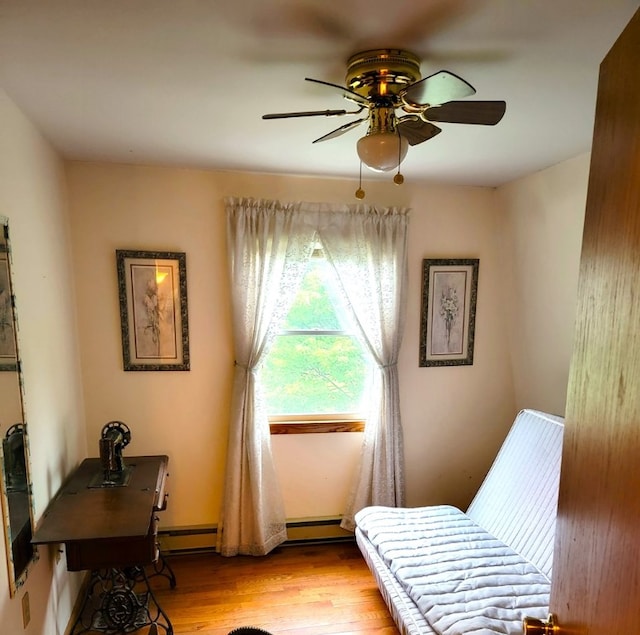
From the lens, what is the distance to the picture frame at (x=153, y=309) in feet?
8.75

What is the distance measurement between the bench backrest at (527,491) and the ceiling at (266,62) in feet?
5.19

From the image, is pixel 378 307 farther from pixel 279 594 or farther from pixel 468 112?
pixel 279 594

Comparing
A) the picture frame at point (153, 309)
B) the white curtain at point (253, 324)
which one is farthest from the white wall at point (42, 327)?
the white curtain at point (253, 324)

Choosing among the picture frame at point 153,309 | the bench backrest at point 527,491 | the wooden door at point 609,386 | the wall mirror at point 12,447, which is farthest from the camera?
the picture frame at point 153,309

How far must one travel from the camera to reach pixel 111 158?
2504mm

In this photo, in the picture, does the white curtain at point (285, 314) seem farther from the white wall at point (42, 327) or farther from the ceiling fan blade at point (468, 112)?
the ceiling fan blade at point (468, 112)

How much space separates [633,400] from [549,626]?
1.88 ft

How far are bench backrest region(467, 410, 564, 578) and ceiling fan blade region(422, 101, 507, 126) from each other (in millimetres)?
1774

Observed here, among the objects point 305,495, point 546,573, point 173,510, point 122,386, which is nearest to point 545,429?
point 546,573

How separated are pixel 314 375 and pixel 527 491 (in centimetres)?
145

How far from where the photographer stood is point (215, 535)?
9.53 feet

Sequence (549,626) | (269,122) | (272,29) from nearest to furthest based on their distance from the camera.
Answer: (549,626), (272,29), (269,122)

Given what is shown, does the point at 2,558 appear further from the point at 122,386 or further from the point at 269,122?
the point at 269,122

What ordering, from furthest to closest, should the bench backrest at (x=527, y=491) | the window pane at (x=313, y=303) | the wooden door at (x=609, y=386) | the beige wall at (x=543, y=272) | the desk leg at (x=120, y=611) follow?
1. the window pane at (x=313, y=303)
2. the beige wall at (x=543, y=272)
3. the bench backrest at (x=527, y=491)
4. the desk leg at (x=120, y=611)
5. the wooden door at (x=609, y=386)
